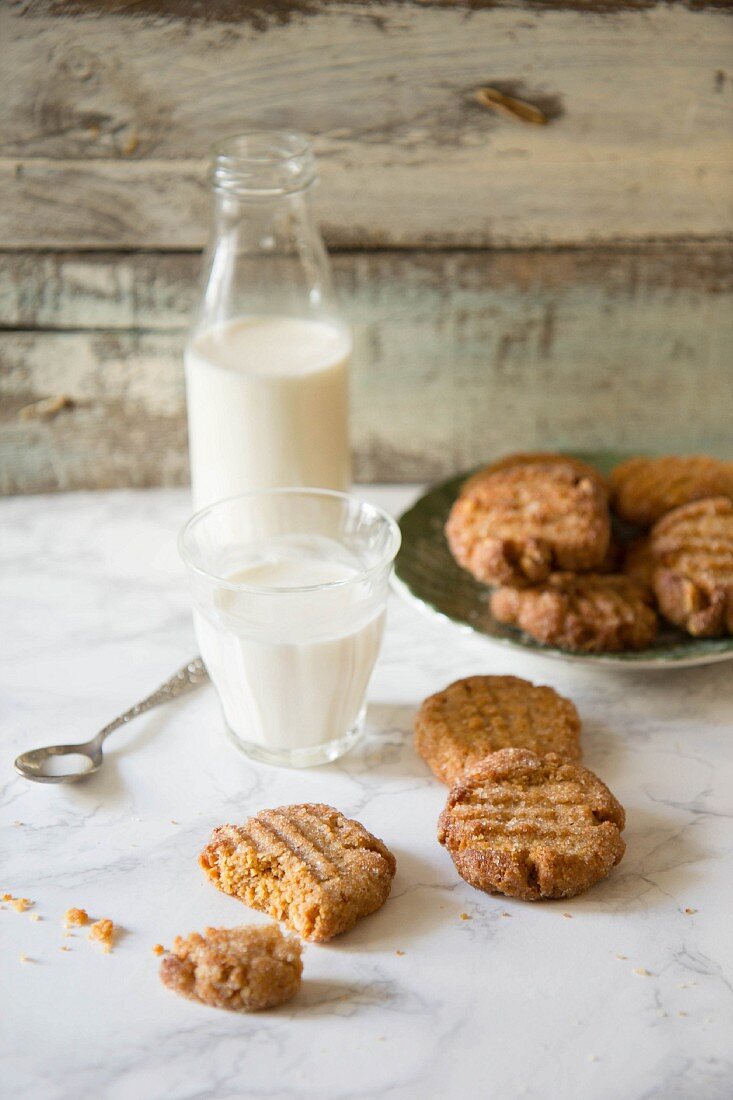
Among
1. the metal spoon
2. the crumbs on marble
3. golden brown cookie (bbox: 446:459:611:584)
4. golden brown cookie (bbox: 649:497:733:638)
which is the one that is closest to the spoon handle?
the metal spoon

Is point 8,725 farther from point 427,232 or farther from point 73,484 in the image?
point 427,232

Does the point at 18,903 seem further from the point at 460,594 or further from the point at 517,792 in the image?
the point at 460,594

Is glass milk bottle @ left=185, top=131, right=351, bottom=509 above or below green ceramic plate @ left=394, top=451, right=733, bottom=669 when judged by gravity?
above

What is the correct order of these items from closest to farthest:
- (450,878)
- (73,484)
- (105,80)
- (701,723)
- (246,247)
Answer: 1. (450,878)
2. (701,723)
3. (246,247)
4. (105,80)
5. (73,484)

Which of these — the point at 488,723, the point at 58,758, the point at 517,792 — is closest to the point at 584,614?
the point at 488,723

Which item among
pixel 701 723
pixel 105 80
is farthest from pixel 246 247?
pixel 701 723

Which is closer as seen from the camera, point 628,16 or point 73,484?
point 628,16

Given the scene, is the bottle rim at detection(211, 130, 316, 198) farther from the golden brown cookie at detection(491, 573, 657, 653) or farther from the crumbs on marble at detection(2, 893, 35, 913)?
the crumbs on marble at detection(2, 893, 35, 913)

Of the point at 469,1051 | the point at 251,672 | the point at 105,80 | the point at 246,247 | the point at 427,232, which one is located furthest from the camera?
the point at 427,232
